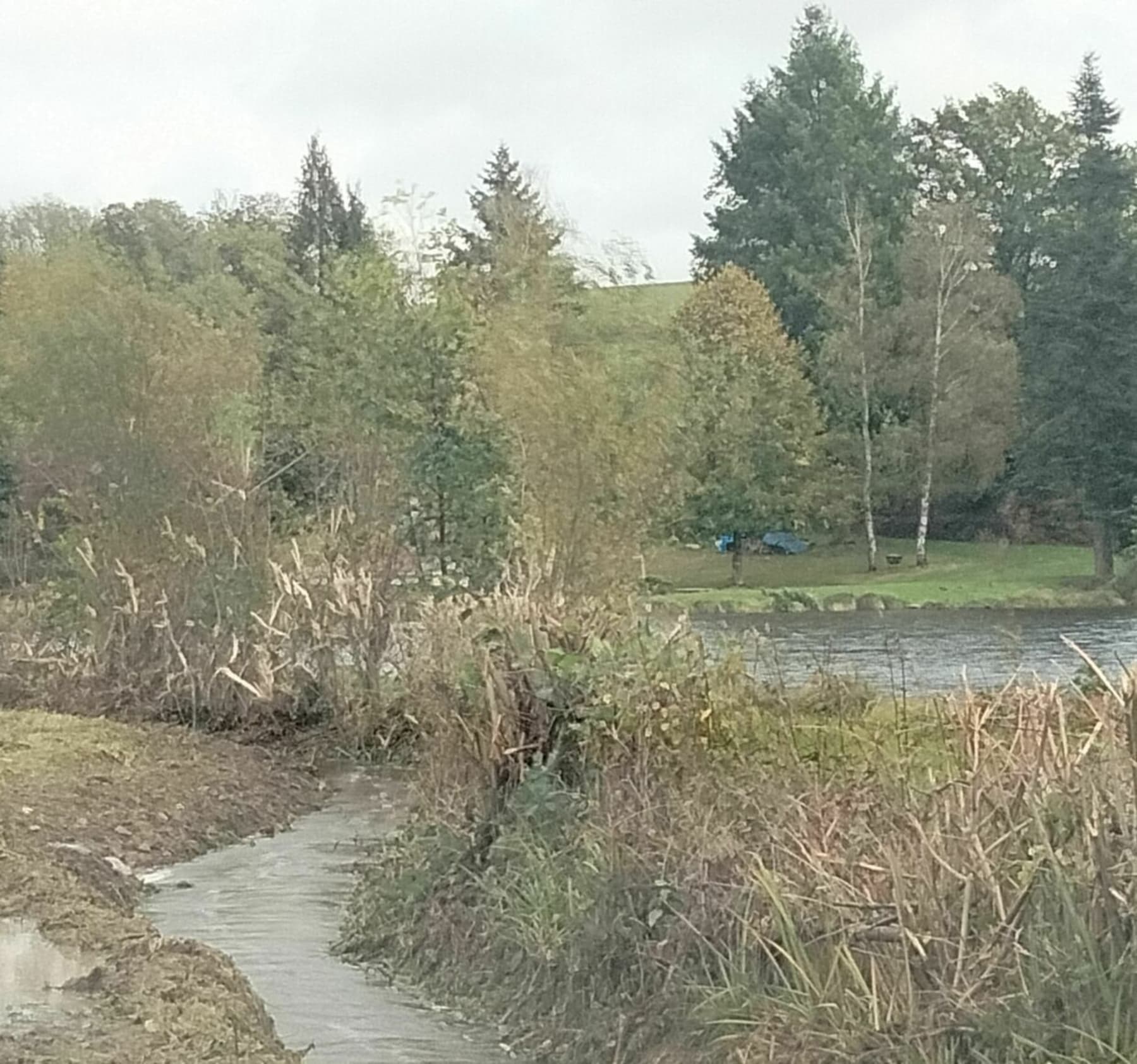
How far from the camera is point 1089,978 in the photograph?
23.3ft

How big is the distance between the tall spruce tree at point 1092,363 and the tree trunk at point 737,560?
25.2 feet

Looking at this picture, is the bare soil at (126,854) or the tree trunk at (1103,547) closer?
the bare soil at (126,854)

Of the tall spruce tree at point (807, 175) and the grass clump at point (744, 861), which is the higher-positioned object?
the tall spruce tree at point (807, 175)

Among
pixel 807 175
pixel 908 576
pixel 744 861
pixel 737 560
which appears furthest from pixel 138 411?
pixel 807 175

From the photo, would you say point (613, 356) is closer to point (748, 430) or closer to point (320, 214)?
point (748, 430)

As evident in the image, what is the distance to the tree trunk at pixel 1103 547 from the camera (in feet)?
Answer: 142

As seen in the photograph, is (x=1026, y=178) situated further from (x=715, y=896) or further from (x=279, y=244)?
(x=715, y=896)

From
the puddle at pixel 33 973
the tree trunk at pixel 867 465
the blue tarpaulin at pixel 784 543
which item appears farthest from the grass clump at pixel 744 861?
the blue tarpaulin at pixel 784 543

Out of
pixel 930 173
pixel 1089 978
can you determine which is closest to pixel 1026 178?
pixel 930 173

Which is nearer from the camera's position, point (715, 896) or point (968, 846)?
point (968, 846)

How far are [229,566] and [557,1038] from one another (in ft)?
45.6

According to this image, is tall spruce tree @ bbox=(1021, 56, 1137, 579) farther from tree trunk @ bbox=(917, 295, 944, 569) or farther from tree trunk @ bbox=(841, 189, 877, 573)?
tree trunk @ bbox=(841, 189, 877, 573)

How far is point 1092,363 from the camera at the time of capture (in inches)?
1786

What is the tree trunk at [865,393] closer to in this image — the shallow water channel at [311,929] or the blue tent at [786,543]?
the blue tent at [786,543]
